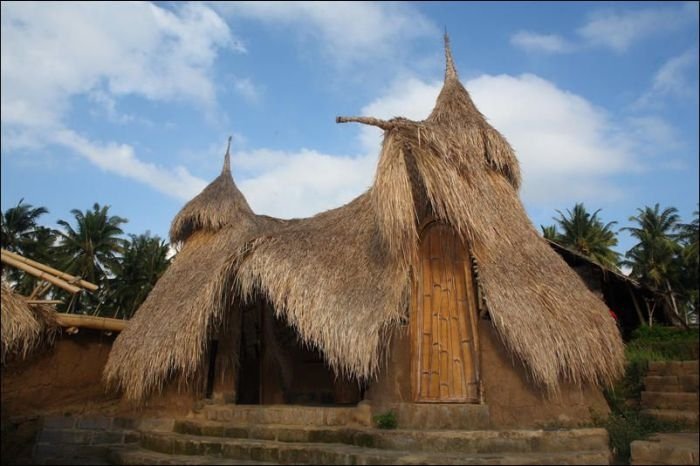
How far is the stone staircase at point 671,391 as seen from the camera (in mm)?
7195

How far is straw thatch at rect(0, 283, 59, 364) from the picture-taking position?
23.2 ft

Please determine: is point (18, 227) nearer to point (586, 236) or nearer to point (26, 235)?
point (26, 235)

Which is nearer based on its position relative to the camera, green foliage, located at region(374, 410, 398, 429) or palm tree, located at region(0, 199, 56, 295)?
green foliage, located at region(374, 410, 398, 429)

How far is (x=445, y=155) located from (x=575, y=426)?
375 centimetres

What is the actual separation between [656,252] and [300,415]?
24.5 m

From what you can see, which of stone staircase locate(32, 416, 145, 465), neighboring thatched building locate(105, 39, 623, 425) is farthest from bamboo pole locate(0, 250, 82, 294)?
stone staircase locate(32, 416, 145, 465)

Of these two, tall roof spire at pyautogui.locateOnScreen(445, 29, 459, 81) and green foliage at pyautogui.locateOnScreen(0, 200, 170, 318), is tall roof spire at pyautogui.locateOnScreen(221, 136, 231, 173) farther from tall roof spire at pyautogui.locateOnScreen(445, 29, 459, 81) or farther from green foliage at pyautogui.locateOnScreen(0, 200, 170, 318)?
green foliage at pyautogui.locateOnScreen(0, 200, 170, 318)

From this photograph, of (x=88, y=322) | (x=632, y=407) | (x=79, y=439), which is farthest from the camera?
(x=88, y=322)

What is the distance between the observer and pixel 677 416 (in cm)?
→ 703

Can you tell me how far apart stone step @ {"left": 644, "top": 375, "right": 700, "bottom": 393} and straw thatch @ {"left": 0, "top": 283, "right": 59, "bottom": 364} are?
9449 millimetres

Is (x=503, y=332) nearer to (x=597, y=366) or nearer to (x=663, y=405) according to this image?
(x=597, y=366)

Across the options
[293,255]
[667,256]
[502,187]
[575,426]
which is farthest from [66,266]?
[667,256]

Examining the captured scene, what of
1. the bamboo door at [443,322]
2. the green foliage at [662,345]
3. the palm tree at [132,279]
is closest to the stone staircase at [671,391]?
the green foliage at [662,345]

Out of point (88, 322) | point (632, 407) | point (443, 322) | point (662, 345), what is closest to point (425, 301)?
point (443, 322)
